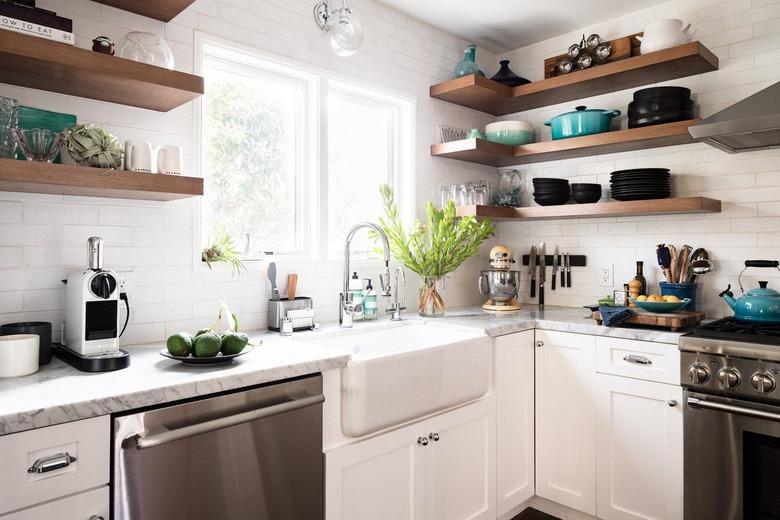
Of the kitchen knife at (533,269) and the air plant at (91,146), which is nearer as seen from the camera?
the air plant at (91,146)

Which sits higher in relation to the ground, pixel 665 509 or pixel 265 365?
pixel 265 365

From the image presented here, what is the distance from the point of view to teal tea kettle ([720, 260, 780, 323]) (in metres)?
2.34

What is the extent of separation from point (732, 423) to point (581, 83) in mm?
1978

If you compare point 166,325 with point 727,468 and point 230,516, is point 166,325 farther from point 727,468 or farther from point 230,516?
point 727,468

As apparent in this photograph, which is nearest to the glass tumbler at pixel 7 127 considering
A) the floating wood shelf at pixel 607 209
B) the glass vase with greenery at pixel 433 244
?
the glass vase with greenery at pixel 433 244

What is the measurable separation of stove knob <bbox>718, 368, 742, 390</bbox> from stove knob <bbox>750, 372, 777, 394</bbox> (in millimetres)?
50

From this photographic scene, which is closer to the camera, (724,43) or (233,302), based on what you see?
(233,302)

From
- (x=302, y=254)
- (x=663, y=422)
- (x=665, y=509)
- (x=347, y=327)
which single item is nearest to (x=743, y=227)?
(x=663, y=422)

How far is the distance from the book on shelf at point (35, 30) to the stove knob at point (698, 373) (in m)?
2.60

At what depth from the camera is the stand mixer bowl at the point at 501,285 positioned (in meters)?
3.05

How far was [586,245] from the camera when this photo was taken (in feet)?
10.9

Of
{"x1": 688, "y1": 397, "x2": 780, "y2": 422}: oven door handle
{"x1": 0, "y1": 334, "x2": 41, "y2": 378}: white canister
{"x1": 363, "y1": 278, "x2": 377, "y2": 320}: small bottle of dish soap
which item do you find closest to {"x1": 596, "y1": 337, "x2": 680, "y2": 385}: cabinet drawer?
{"x1": 688, "y1": 397, "x2": 780, "y2": 422}: oven door handle

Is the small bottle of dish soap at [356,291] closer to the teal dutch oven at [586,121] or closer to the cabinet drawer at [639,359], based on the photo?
the cabinet drawer at [639,359]

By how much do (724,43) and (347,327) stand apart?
8.17ft
